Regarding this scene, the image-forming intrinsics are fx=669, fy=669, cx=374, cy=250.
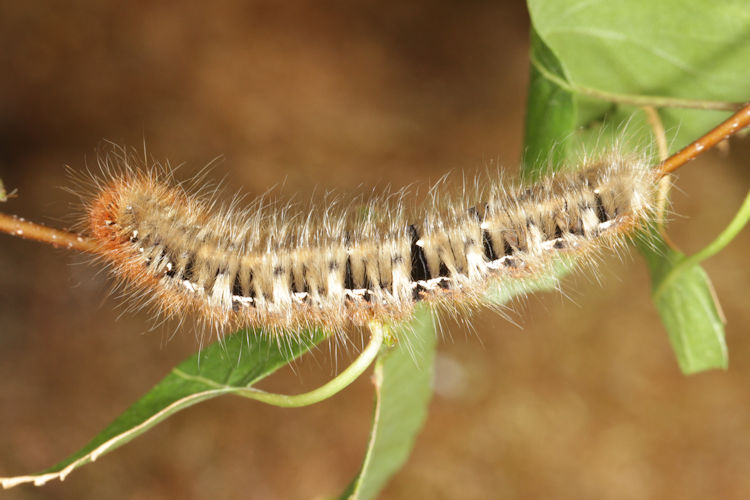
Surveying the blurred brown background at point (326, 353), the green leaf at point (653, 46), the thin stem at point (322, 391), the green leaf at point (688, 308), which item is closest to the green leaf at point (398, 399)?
the thin stem at point (322, 391)

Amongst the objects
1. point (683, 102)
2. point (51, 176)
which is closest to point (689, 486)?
point (683, 102)

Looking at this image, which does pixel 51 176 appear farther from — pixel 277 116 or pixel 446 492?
pixel 446 492

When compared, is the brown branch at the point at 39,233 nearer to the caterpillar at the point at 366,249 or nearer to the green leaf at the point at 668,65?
the caterpillar at the point at 366,249

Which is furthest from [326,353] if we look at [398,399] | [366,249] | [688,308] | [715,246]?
[715,246]

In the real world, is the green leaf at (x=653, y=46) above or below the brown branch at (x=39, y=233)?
above

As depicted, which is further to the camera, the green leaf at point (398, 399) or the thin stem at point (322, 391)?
the green leaf at point (398, 399)

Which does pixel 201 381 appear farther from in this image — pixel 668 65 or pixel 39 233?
pixel 668 65
